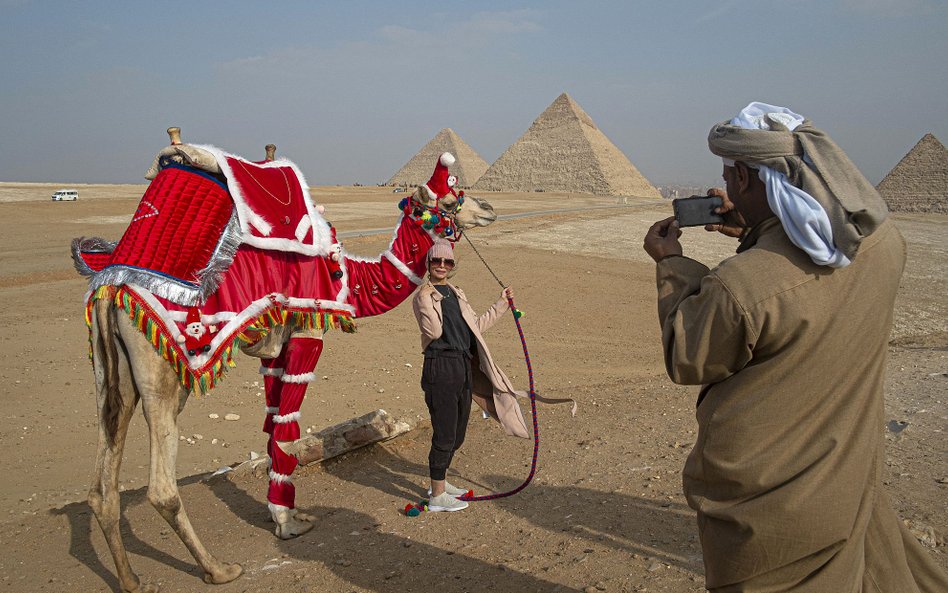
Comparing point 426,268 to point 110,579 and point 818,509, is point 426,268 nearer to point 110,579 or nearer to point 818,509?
point 110,579

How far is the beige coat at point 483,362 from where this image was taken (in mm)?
4906

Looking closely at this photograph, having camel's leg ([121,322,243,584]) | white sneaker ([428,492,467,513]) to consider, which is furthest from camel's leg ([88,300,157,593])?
white sneaker ([428,492,467,513])

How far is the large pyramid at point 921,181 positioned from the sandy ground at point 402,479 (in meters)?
71.3

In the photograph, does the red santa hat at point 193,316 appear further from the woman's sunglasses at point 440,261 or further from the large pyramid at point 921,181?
the large pyramid at point 921,181

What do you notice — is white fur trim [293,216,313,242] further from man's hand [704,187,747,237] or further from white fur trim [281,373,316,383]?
man's hand [704,187,747,237]

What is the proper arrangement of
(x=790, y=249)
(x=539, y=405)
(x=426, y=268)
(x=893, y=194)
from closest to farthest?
(x=790, y=249) → (x=426, y=268) → (x=539, y=405) → (x=893, y=194)

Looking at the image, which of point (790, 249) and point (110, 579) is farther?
point (110, 579)

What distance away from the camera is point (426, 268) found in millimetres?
5309

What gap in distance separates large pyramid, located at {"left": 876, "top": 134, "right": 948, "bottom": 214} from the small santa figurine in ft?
262

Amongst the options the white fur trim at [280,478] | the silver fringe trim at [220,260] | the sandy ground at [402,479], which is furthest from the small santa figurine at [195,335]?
the sandy ground at [402,479]

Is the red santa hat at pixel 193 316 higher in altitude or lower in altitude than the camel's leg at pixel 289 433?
higher

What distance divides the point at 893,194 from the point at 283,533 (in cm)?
8484

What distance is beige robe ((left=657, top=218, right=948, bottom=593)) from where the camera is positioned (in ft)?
7.14

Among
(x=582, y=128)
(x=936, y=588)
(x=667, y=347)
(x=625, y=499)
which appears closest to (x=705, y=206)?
(x=667, y=347)
